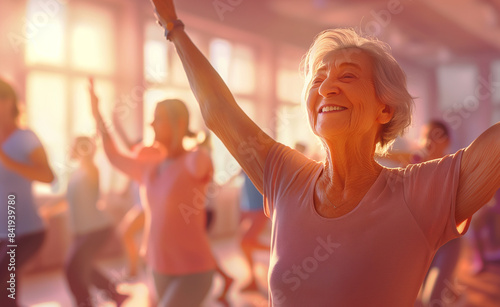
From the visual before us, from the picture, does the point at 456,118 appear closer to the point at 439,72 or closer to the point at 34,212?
the point at 439,72

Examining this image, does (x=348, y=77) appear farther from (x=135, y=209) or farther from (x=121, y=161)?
(x=135, y=209)

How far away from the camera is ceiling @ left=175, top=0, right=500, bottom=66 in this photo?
246 inches

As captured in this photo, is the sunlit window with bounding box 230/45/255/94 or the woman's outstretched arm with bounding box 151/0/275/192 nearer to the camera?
the woman's outstretched arm with bounding box 151/0/275/192

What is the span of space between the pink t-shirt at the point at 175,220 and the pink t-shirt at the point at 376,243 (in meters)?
1.18

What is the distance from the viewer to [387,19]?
655 cm

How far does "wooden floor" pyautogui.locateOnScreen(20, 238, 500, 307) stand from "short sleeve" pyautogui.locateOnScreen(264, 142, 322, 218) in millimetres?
2259

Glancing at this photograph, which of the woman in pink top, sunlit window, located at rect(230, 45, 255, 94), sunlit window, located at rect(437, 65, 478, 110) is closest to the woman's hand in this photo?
the woman in pink top

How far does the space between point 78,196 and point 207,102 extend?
2328mm

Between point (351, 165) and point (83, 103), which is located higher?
point (83, 103)

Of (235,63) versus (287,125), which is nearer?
(287,125)

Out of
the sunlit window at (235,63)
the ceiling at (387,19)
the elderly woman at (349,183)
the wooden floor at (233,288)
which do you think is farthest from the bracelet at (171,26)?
the sunlit window at (235,63)

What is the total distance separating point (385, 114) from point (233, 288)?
330 centimetres

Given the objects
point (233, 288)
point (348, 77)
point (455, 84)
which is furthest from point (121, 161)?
point (455, 84)

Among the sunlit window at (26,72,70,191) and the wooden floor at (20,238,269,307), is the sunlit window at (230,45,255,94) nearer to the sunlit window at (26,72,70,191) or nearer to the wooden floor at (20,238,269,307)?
the sunlit window at (26,72,70,191)
